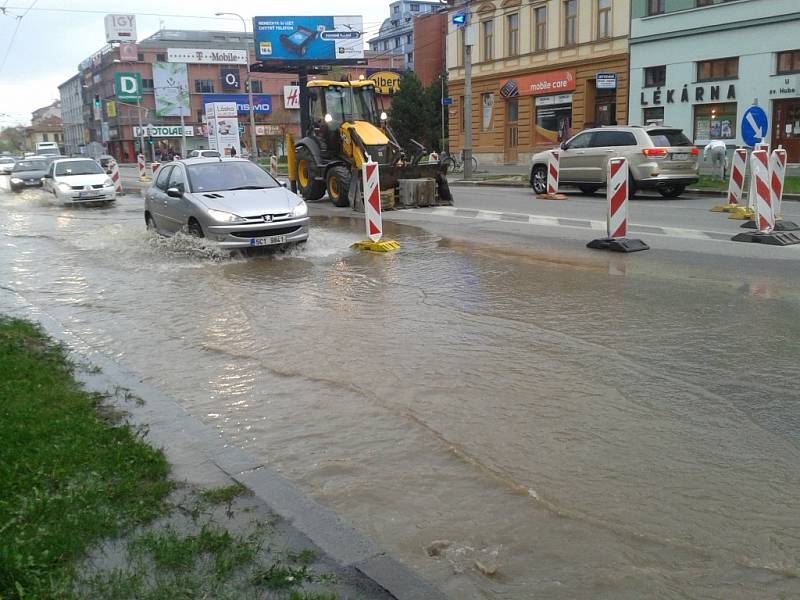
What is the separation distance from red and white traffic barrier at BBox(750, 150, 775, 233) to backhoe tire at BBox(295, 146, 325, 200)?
1149cm

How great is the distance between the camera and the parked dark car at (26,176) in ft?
107

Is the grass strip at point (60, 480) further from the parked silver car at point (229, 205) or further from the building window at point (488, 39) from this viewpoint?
the building window at point (488, 39)

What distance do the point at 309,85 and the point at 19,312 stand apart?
501 inches

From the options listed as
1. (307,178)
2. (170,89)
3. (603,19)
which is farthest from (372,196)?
(170,89)

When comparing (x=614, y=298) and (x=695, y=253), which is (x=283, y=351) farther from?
(x=695, y=253)

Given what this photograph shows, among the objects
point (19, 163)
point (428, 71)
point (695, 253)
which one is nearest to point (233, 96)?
point (428, 71)

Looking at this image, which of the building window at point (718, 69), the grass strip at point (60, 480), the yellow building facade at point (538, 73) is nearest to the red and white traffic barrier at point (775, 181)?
the grass strip at point (60, 480)

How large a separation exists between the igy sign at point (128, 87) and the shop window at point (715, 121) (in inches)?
2831

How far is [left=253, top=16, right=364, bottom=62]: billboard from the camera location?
65.7 m

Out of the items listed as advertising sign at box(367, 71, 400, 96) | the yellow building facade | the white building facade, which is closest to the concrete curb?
the white building facade

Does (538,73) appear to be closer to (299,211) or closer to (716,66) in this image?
(716,66)

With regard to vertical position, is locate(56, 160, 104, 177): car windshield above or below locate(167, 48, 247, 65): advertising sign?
below

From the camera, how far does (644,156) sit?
19.5m

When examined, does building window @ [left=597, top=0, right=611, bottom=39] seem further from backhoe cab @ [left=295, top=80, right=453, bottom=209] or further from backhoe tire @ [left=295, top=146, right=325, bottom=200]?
backhoe tire @ [left=295, top=146, right=325, bottom=200]
